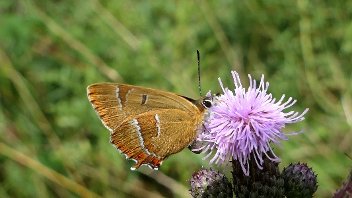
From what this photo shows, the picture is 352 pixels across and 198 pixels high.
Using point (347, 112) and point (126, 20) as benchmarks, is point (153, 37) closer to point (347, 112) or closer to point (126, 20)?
point (126, 20)

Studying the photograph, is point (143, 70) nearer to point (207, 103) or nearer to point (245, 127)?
point (207, 103)

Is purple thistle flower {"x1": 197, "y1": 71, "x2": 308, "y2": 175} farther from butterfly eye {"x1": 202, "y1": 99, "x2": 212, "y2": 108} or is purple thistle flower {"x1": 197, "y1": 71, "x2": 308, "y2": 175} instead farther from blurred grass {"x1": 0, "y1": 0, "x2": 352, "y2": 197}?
blurred grass {"x1": 0, "y1": 0, "x2": 352, "y2": 197}

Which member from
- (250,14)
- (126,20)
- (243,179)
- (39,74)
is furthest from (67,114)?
(243,179)

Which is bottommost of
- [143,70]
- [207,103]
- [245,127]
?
[245,127]

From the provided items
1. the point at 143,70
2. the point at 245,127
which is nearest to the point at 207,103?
the point at 245,127

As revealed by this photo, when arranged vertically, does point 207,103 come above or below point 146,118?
above

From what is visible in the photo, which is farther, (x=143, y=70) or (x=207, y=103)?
(x=143, y=70)

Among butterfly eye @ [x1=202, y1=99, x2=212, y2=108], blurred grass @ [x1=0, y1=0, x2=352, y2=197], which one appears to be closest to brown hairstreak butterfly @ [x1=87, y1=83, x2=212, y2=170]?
butterfly eye @ [x1=202, y1=99, x2=212, y2=108]
